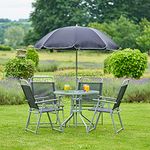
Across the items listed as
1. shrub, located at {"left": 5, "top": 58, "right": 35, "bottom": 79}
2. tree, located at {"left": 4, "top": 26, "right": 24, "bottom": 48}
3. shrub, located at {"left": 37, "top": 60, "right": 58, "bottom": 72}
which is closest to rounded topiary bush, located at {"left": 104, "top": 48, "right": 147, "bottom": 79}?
shrub, located at {"left": 5, "top": 58, "right": 35, "bottom": 79}

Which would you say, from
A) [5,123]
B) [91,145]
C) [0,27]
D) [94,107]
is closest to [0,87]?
[5,123]

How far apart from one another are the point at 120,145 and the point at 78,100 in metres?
2.08

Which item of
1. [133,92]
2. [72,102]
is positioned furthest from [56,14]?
[72,102]

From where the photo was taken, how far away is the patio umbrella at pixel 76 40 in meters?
9.32

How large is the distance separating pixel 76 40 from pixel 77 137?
1.85 meters

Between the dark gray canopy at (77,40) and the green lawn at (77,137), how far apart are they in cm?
150

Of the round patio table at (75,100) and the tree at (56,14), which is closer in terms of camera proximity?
the round patio table at (75,100)

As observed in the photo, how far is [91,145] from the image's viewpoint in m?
7.82

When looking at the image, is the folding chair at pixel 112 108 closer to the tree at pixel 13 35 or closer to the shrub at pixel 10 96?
the shrub at pixel 10 96

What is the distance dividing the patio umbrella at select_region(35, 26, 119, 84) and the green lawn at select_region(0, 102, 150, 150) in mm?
1490

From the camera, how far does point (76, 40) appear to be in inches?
370

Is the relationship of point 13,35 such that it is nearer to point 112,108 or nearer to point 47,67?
point 47,67

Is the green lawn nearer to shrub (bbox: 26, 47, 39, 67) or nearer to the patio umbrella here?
the patio umbrella

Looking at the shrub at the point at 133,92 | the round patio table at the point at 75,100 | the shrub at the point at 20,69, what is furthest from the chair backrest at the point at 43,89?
the shrub at the point at 20,69
